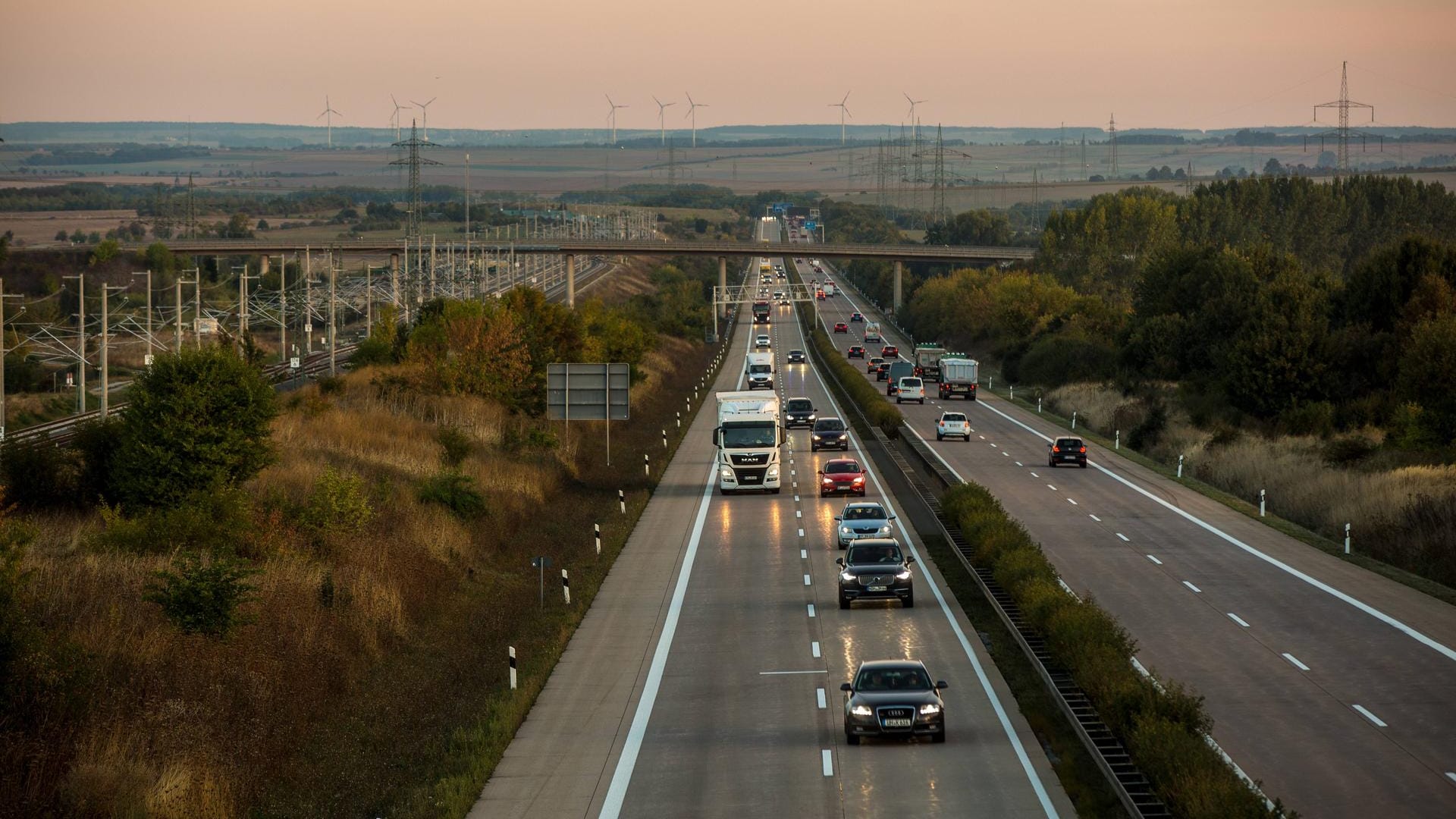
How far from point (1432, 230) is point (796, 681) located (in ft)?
485

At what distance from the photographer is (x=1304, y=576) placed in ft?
130

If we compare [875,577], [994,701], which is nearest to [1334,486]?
[875,577]

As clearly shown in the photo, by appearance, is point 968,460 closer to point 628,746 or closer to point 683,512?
point 683,512

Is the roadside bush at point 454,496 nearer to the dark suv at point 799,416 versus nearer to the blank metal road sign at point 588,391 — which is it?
the blank metal road sign at point 588,391

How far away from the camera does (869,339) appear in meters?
158

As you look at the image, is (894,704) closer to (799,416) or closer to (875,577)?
(875,577)

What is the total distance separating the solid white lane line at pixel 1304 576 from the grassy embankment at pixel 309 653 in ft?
58.5

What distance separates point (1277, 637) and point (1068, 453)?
110 feet

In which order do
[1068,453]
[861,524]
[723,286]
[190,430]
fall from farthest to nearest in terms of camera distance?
[723,286], [1068,453], [861,524], [190,430]

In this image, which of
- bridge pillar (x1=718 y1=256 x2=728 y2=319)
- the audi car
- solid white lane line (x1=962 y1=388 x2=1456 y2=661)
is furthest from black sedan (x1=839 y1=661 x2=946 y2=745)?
bridge pillar (x1=718 y1=256 x2=728 y2=319)

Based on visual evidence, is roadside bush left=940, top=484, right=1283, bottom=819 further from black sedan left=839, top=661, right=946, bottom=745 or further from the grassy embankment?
the grassy embankment

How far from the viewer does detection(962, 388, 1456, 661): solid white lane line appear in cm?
3144

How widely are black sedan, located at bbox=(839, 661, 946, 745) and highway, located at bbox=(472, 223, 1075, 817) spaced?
276mm

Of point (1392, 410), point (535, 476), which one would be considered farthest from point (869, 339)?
point (535, 476)
